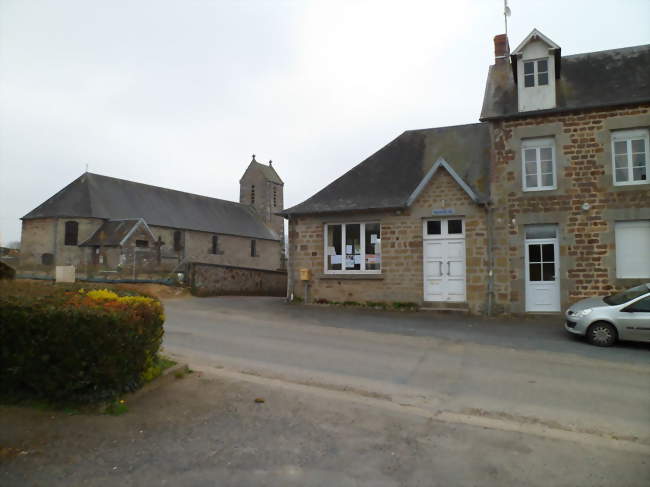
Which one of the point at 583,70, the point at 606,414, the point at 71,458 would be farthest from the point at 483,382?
the point at 583,70

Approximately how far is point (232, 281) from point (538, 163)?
14379mm

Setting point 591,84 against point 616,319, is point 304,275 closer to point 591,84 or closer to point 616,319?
point 616,319

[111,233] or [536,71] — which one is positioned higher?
[536,71]

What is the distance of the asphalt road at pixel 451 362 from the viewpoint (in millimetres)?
6234

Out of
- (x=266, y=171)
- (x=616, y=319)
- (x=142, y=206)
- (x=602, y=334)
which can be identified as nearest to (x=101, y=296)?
(x=602, y=334)

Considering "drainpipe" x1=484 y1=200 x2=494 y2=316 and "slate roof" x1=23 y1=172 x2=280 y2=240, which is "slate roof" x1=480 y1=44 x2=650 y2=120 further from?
"slate roof" x1=23 y1=172 x2=280 y2=240

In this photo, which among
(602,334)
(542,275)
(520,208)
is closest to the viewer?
(602,334)

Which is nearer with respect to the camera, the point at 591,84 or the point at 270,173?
the point at 591,84

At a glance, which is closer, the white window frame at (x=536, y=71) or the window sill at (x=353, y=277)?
the white window frame at (x=536, y=71)

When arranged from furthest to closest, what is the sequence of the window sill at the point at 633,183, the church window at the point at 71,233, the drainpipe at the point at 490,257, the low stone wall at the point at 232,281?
the church window at the point at 71,233 < the low stone wall at the point at 232,281 < the drainpipe at the point at 490,257 < the window sill at the point at 633,183

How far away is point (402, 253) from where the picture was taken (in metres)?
16.0

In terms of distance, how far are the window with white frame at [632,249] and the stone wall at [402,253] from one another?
3591 millimetres

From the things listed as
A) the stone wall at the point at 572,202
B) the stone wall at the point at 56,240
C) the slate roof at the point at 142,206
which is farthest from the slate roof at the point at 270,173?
the stone wall at the point at 572,202

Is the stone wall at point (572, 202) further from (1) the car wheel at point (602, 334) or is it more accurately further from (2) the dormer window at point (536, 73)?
(1) the car wheel at point (602, 334)
